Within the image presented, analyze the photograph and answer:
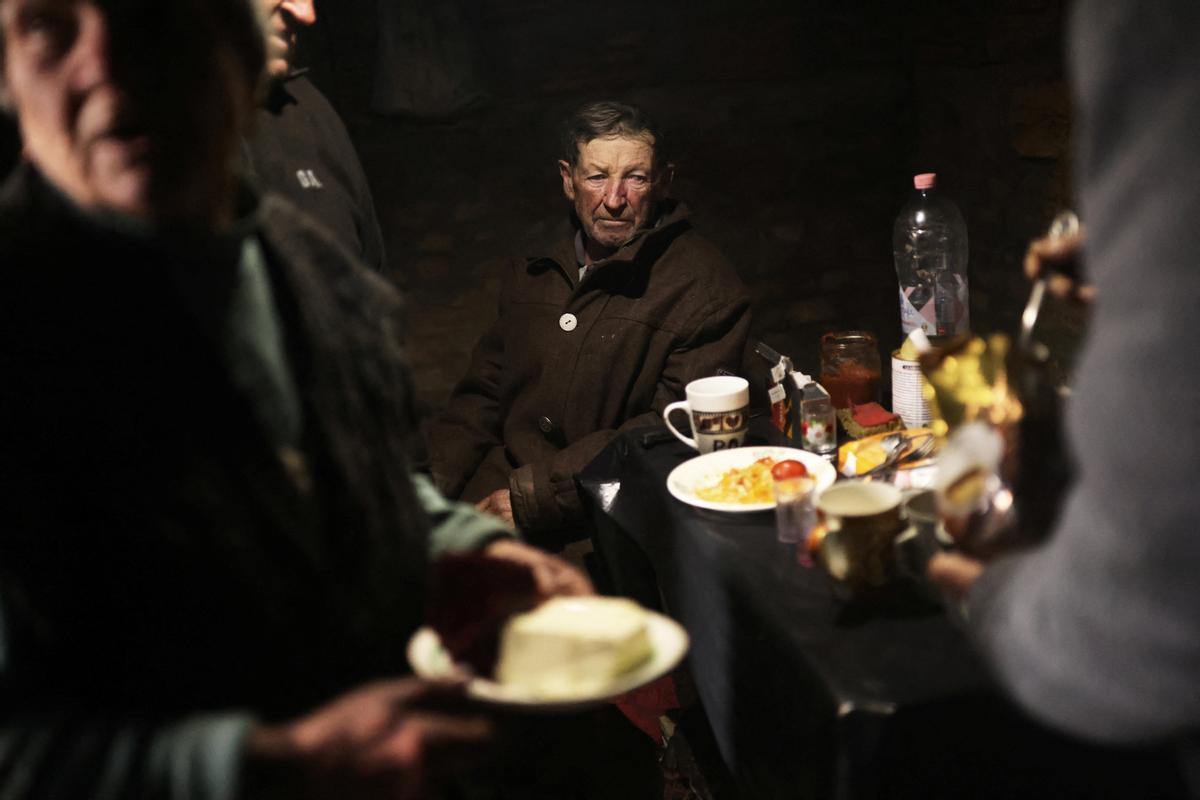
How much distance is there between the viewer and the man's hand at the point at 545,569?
1256 mm

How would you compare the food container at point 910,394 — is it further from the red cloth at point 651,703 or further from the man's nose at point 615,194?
the man's nose at point 615,194

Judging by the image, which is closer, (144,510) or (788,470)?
(144,510)

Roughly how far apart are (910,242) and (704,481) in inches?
81.4

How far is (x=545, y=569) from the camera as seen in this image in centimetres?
127

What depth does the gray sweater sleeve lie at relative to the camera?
655 mm

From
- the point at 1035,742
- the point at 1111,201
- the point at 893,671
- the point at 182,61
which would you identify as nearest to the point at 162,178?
the point at 182,61

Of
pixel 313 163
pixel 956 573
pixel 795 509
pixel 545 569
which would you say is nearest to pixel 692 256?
pixel 313 163

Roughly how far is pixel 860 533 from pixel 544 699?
1.79 feet

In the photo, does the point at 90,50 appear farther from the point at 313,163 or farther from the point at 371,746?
the point at 313,163

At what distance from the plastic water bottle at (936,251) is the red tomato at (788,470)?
1053mm

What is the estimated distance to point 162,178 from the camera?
34.7 inches

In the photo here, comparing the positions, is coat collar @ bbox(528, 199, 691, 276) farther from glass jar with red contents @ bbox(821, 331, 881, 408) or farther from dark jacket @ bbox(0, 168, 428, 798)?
dark jacket @ bbox(0, 168, 428, 798)

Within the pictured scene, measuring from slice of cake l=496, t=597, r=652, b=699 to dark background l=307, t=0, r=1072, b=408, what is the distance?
299 centimetres

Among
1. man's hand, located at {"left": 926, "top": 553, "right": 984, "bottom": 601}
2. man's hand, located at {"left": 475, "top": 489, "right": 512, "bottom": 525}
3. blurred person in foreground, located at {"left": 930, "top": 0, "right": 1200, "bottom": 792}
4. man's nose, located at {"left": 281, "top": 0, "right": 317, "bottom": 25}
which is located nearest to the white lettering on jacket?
man's nose, located at {"left": 281, "top": 0, "right": 317, "bottom": 25}
